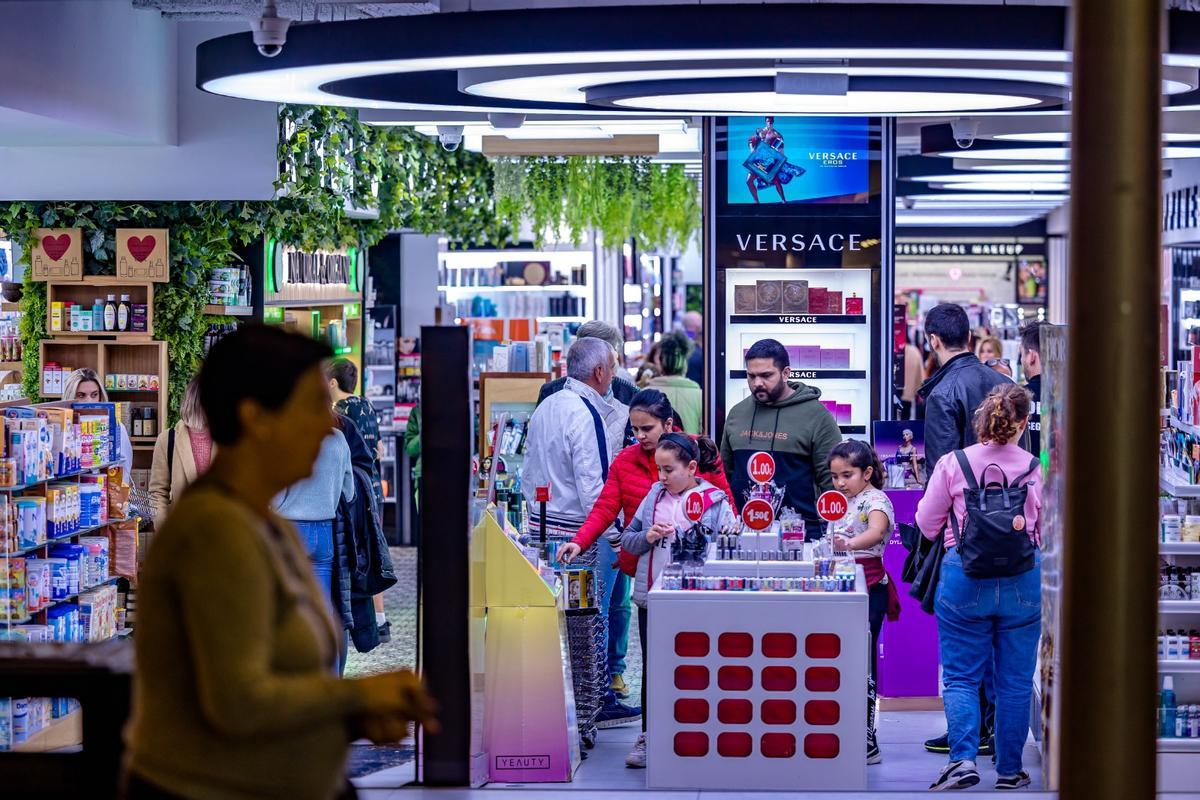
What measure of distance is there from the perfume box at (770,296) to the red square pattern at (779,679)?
4628mm

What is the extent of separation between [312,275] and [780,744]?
6521mm

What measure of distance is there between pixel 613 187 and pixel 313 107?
398cm

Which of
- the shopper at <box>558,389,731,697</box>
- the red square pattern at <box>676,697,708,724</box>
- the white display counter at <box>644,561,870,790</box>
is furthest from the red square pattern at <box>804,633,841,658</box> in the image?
the shopper at <box>558,389,731,697</box>

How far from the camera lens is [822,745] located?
5523 mm

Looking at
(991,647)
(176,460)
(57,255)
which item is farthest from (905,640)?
(57,255)

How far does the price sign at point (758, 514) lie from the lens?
576 cm

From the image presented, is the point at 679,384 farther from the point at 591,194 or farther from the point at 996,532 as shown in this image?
the point at 996,532

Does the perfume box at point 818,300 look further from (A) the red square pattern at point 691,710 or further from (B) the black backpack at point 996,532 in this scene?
(A) the red square pattern at point 691,710

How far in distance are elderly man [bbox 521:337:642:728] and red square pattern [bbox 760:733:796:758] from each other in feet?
4.96

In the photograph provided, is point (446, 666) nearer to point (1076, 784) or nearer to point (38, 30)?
point (1076, 784)

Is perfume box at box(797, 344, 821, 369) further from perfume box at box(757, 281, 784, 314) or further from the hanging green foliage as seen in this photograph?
the hanging green foliage

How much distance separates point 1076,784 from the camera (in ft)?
10.3

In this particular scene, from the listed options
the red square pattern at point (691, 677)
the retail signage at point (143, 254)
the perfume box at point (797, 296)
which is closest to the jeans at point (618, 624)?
the red square pattern at point (691, 677)

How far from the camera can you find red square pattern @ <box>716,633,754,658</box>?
5.52m
